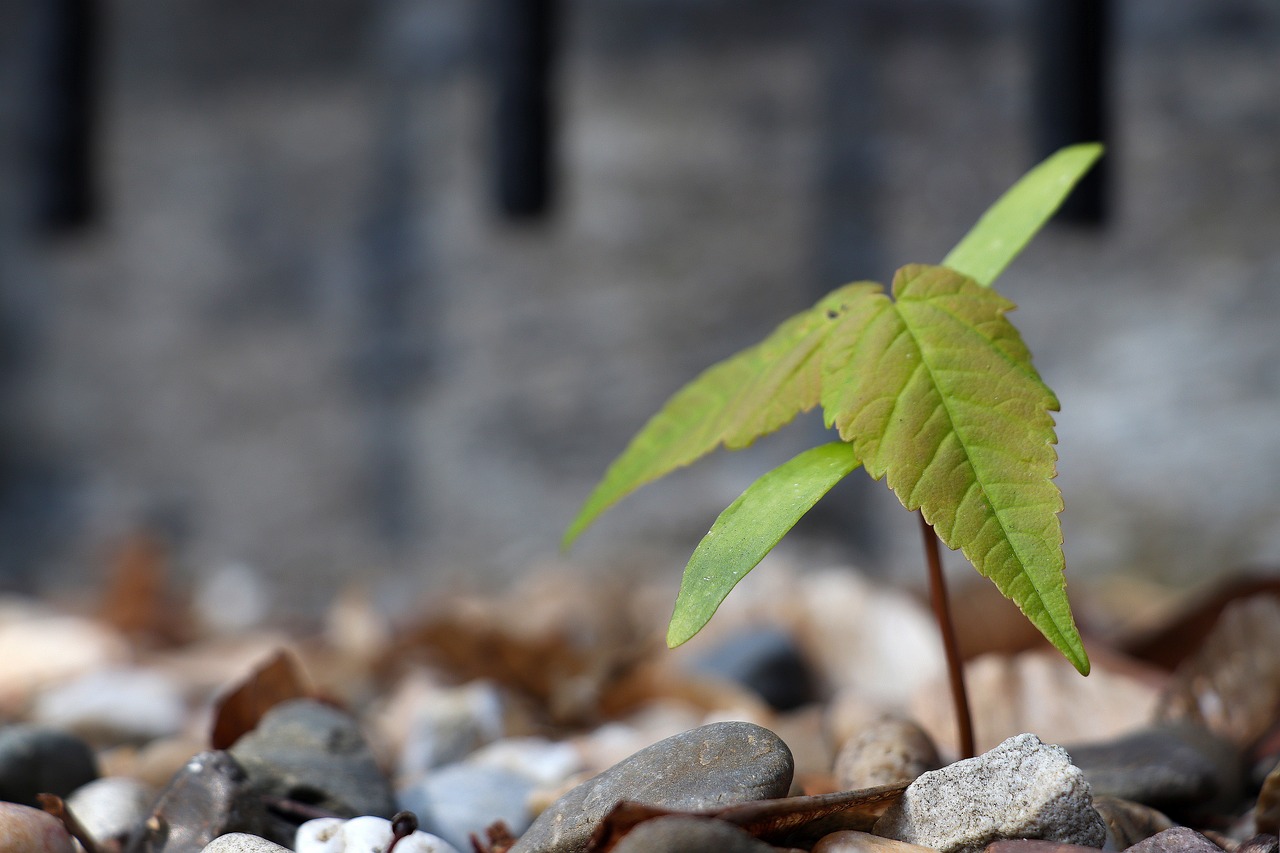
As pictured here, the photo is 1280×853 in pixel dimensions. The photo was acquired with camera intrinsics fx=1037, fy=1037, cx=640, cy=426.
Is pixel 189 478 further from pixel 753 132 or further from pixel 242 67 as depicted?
pixel 753 132

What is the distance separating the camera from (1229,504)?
9.20ft

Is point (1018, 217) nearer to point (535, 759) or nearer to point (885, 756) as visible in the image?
point (885, 756)

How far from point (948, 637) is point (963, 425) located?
0.18 metres

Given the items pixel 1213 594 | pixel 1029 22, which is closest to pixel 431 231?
pixel 1029 22

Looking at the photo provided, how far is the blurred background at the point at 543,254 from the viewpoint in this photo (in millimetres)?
2818

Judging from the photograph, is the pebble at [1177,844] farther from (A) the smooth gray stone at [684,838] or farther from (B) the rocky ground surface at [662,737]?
(A) the smooth gray stone at [684,838]

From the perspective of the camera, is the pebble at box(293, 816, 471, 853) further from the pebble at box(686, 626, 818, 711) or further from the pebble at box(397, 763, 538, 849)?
the pebble at box(686, 626, 818, 711)

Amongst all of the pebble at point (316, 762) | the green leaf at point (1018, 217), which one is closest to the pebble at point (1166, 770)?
the green leaf at point (1018, 217)

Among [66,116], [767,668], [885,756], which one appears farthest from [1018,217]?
[66,116]

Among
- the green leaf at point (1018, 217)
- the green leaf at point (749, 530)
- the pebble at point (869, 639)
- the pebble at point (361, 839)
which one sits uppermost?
the green leaf at point (1018, 217)

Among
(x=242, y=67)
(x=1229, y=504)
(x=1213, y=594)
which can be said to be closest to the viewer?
(x=1213, y=594)

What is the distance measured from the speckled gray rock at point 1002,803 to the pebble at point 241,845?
39 cm

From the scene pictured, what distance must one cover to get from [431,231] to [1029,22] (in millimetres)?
1922

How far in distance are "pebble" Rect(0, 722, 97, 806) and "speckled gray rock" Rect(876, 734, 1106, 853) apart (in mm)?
673
